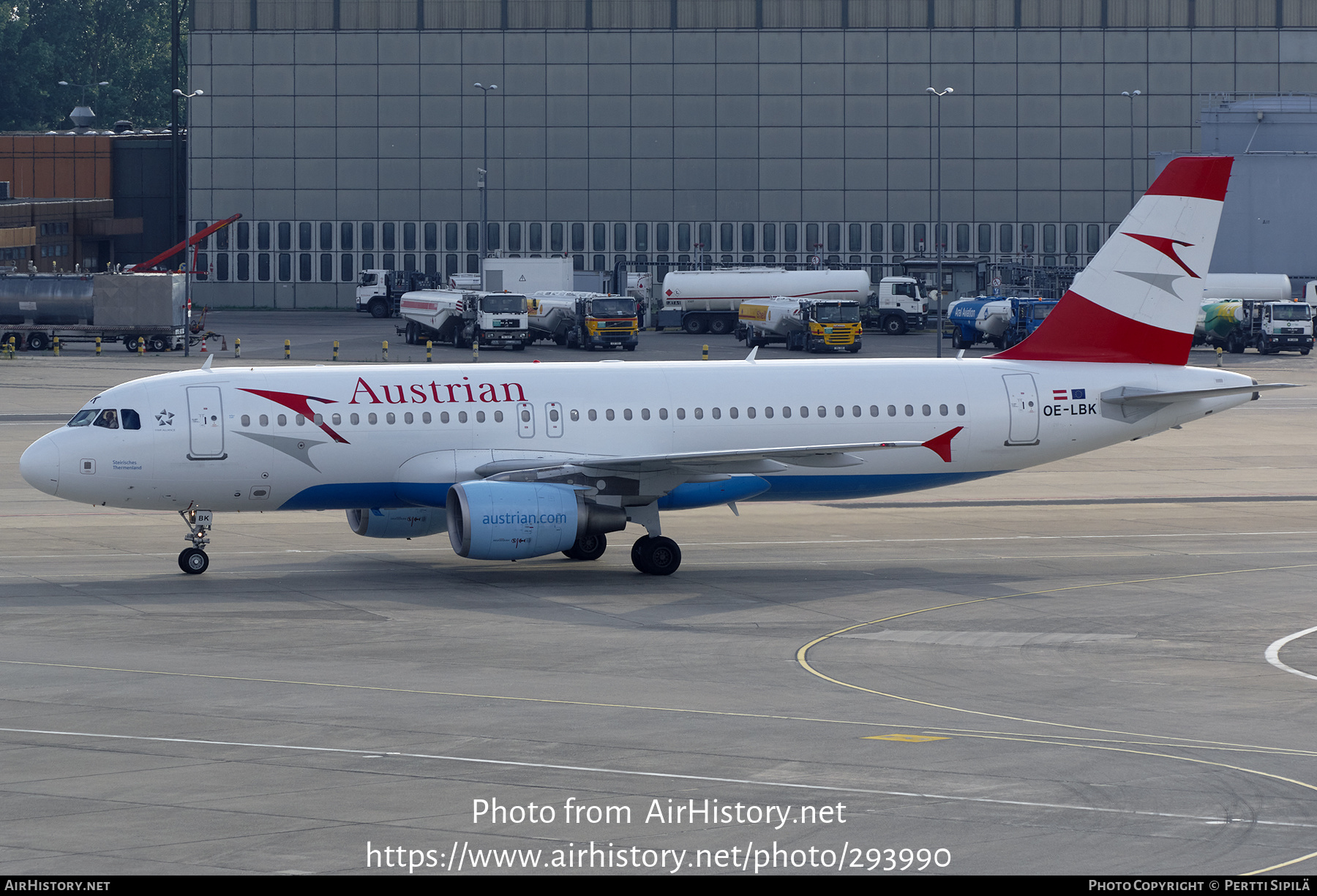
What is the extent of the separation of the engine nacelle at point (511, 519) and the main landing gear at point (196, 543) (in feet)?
19.1

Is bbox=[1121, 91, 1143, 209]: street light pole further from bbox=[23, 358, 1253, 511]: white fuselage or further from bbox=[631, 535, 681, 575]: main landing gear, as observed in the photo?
bbox=[631, 535, 681, 575]: main landing gear

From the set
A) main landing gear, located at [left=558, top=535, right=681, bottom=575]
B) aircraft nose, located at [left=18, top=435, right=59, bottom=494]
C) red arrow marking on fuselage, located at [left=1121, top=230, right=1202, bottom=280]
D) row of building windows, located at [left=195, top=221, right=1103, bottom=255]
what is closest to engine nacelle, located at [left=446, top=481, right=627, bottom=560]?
main landing gear, located at [left=558, top=535, right=681, bottom=575]

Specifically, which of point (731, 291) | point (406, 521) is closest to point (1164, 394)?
point (406, 521)

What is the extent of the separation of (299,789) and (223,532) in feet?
79.8

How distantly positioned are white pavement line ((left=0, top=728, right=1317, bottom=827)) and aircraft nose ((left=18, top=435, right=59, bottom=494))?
13.0 m

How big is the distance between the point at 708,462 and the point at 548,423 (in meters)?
4.05

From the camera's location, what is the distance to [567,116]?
129000 mm

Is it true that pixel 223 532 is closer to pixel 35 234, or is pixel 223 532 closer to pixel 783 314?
pixel 783 314

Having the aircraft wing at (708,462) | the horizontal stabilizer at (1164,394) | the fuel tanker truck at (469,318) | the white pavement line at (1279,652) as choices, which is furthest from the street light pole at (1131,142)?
the white pavement line at (1279,652)

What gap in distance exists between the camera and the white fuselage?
34375mm

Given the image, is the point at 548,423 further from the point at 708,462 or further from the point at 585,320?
the point at 585,320

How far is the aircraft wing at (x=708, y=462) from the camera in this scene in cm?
3369

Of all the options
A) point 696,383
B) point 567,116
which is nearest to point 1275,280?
point 567,116

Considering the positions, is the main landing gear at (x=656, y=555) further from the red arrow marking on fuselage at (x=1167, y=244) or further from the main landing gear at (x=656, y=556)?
the red arrow marking on fuselage at (x=1167, y=244)
